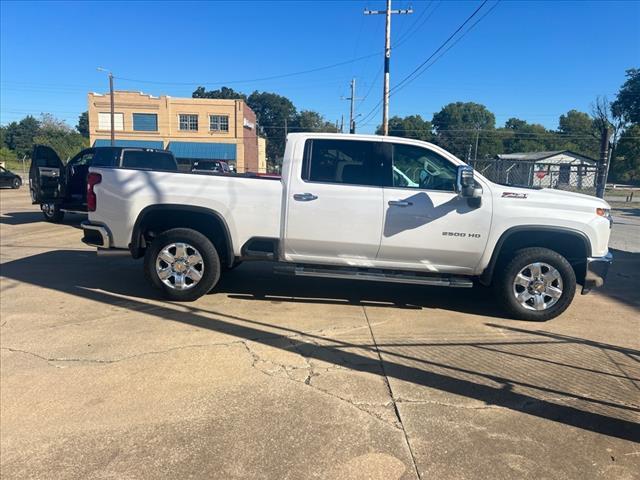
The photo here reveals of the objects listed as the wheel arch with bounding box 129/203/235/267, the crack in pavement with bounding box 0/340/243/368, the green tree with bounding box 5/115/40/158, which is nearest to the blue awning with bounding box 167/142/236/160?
the wheel arch with bounding box 129/203/235/267

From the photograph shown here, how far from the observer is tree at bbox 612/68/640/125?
64750 millimetres

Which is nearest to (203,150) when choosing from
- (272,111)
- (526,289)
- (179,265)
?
(179,265)

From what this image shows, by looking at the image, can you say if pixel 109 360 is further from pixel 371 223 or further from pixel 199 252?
pixel 371 223

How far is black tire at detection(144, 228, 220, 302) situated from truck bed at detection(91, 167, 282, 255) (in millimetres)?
338

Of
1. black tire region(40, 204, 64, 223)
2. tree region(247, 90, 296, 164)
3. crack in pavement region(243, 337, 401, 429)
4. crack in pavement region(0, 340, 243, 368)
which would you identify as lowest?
crack in pavement region(0, 340, 243, 368)

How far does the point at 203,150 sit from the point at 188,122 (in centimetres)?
393

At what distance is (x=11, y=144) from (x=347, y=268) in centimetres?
12668

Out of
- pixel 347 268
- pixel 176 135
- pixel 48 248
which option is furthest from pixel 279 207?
pixel 176 135

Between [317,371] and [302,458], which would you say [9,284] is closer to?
[317,371]

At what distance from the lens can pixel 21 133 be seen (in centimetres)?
10981

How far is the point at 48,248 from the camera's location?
9797 millimetres

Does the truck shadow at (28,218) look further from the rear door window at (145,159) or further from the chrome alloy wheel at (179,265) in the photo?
the chrome alloy wheel at (179,265)

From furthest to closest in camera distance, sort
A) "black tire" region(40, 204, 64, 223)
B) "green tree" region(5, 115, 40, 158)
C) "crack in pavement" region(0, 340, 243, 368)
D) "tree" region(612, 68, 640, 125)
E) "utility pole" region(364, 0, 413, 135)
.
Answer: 1. "green tree" region(5, 115, 40, 158)
2. "tree" region(612, 68, 640, 125)
3. "utility pole" region(364, 0, 413, 135)
4. "black tire" region(40, 204, 64, 223)
5. "crack in pavement" region(0, 340, 243, 368)

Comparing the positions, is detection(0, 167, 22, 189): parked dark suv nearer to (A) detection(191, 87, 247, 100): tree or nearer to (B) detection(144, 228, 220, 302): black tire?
(B) detection(144, 228, 220, 302): black tire
